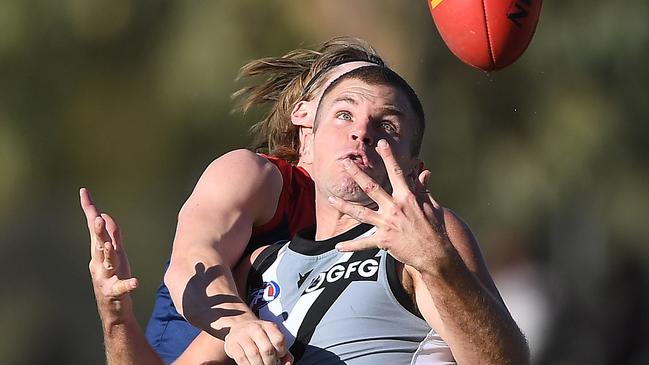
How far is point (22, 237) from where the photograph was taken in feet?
33.2

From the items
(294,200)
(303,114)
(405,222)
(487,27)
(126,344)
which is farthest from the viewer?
(487,27)

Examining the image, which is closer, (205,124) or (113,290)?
(113,290)

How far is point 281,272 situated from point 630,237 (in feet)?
22.3

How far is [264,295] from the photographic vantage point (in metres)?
3.81

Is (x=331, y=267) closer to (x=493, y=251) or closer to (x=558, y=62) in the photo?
(x=493, y=251)

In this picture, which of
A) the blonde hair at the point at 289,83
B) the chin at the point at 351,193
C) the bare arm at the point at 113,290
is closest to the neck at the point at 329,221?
the chin at the point at 351,193

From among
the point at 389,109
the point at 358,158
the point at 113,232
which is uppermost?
the point at 389,109

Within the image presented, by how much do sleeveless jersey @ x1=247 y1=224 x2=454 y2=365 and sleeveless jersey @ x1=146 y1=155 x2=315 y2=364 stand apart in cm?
35

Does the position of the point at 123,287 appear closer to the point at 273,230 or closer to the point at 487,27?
the point at 273,230

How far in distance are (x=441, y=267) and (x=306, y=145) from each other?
5.32 ft

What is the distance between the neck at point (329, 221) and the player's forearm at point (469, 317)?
737 millimetres

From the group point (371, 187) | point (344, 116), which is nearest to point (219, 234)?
point (344, 116)

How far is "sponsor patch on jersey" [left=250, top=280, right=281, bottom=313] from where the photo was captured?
3.78 meters

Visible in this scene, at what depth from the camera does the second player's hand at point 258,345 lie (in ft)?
10.5
